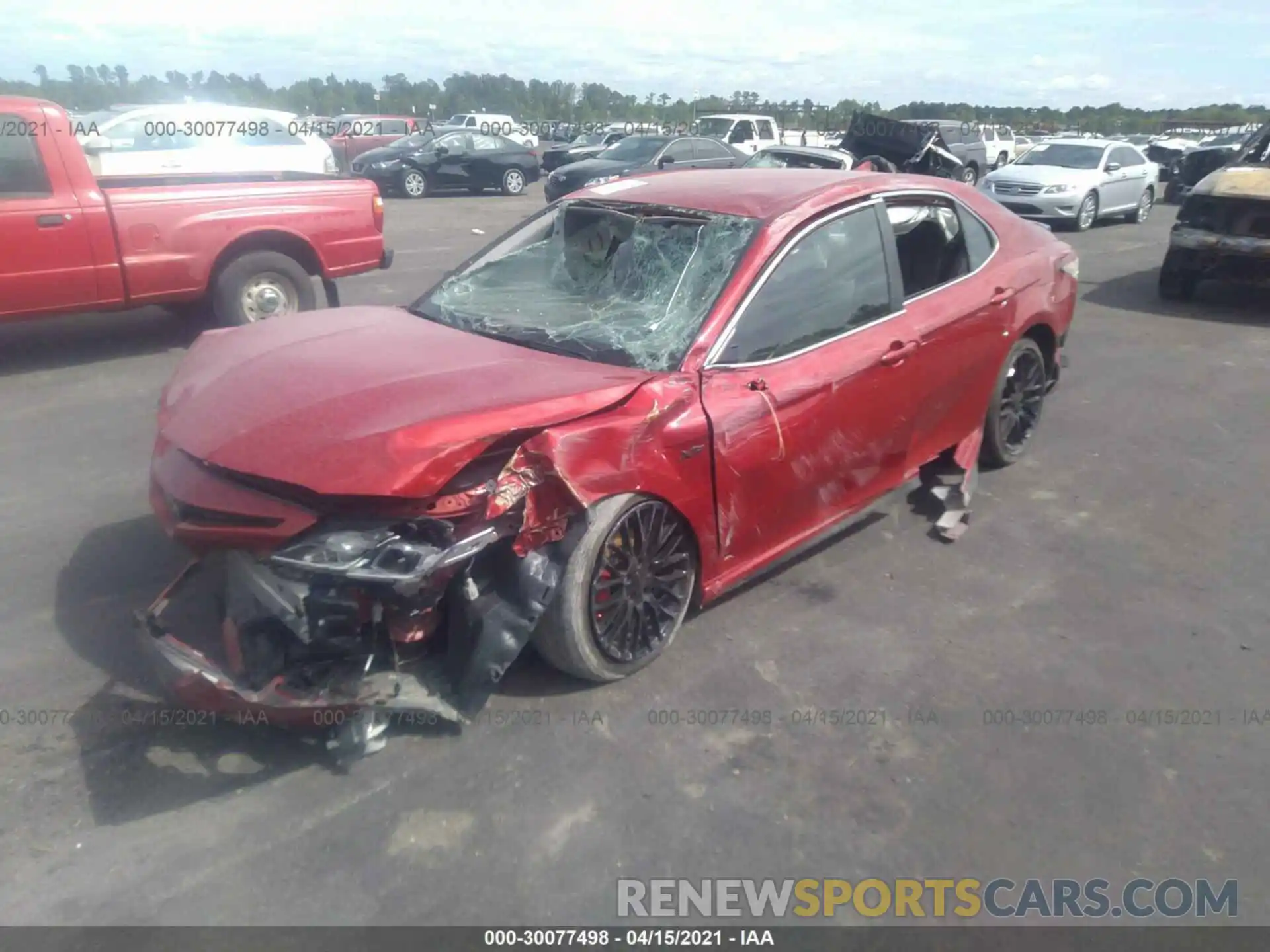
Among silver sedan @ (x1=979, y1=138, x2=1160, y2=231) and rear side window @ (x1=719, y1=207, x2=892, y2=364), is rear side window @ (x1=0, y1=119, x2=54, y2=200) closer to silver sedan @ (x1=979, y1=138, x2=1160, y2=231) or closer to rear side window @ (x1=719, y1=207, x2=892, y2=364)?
rear side window @ (x1=719, y1=207, x2=892, y2=364)

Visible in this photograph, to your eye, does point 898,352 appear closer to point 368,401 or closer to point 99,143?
point 368,401

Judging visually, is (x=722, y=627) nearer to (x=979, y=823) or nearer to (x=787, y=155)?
(x=979, y=823)

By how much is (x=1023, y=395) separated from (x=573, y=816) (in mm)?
3906

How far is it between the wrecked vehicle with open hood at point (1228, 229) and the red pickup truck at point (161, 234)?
8.03m

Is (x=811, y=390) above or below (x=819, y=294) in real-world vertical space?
below

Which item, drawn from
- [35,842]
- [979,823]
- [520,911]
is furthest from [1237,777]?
[35,842]

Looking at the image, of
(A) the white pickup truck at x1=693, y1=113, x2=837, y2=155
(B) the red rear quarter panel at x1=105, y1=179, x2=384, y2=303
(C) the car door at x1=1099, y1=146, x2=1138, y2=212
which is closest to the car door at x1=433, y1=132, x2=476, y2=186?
(A) the white pickup truck at x1=693, y1=113, x2=837, y2=155

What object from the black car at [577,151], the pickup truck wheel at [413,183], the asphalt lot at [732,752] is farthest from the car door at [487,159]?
the asphalt lot at [732,752]

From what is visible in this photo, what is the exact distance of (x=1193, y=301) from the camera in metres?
10.8

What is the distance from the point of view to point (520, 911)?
2588 millimetres

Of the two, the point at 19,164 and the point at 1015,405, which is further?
the point at 19,164

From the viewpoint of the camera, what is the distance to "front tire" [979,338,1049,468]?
525 cm

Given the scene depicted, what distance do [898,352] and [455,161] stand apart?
1916cm

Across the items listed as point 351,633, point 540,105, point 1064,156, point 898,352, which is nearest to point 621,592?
point 351,633
